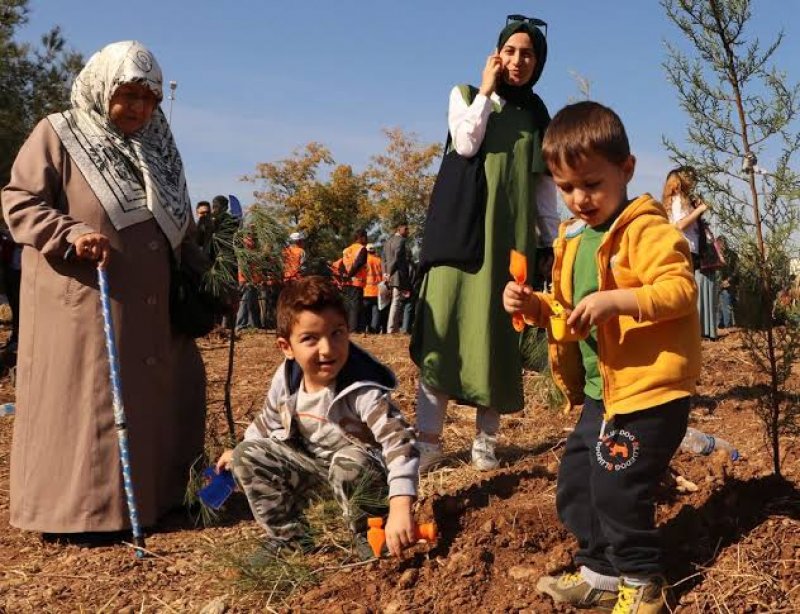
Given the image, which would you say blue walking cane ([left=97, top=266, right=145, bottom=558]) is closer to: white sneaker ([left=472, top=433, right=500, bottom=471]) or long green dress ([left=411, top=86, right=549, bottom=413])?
long green dress ([left=411, top=86, right=549, bottom=413])

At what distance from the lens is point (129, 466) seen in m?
3.59

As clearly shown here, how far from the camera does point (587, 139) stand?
7.93ft

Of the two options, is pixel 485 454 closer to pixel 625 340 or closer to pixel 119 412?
pixel 119 412

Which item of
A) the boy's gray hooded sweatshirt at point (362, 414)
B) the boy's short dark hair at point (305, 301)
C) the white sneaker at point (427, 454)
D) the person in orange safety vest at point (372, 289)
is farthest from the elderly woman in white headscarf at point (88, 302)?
the person in orange safety vest at point (372, 289)

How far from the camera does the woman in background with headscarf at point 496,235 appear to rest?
159 inches

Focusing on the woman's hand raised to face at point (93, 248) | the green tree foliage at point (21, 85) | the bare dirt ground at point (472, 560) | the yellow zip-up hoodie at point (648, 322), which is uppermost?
the green tree foliage at point (21, 85)

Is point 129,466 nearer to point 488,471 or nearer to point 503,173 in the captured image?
point 488,471

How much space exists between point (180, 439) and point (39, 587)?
38.0 inches

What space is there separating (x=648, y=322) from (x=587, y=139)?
0.54m

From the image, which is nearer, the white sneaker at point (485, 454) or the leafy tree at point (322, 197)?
the white sneaker at point (485, 454)

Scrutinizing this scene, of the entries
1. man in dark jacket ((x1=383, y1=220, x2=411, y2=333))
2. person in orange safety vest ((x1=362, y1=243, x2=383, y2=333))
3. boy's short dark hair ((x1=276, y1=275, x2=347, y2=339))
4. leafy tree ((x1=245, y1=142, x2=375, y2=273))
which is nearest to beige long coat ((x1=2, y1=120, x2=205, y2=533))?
boy's short dark hair ((x1=276, y1=275, x2=347, y2=339))

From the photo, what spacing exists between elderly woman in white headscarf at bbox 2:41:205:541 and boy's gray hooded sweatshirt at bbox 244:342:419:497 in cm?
69

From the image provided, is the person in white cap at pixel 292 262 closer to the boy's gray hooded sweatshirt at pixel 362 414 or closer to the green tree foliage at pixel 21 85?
the boy's gray hooded sweatshirt at pixel 362 414

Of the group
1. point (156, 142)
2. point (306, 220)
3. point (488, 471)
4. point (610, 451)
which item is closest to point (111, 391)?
point (156, 142)
